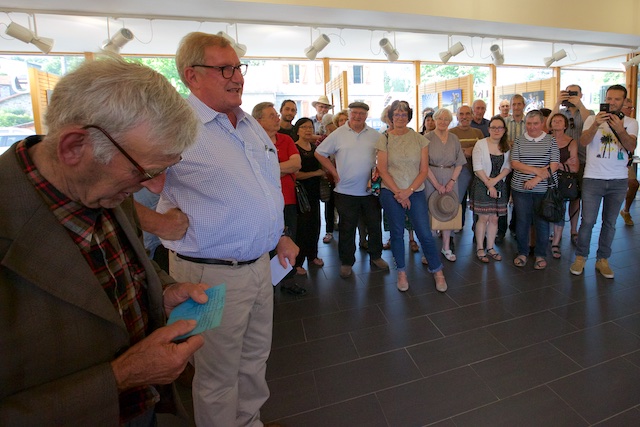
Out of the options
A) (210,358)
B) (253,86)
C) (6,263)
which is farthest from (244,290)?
(253,86)

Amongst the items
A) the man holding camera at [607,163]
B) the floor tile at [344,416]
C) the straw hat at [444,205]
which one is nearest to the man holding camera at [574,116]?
the man holding camera at [607,163]

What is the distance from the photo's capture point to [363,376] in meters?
2.17

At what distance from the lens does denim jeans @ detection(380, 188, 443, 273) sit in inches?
129

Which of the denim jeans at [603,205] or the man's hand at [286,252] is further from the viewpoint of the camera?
the denim jeans at [603,205]

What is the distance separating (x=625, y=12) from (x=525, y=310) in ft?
21.4

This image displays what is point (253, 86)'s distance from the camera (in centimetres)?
877

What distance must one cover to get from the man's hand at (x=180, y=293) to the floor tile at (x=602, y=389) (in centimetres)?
194

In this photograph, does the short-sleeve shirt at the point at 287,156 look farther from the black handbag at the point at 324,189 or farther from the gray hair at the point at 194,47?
the gray hair at the point at 194,47

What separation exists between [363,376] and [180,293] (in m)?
1.46

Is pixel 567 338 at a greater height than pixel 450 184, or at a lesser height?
lesser

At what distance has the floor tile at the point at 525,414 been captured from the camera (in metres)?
1.79

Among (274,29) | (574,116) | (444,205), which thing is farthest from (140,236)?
(274,29)

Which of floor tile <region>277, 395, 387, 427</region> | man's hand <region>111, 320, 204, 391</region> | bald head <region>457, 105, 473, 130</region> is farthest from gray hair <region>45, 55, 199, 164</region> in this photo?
bald head <region>457, 105, 473, 130</region>

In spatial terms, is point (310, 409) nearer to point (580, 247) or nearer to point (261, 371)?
point (261, 371)
